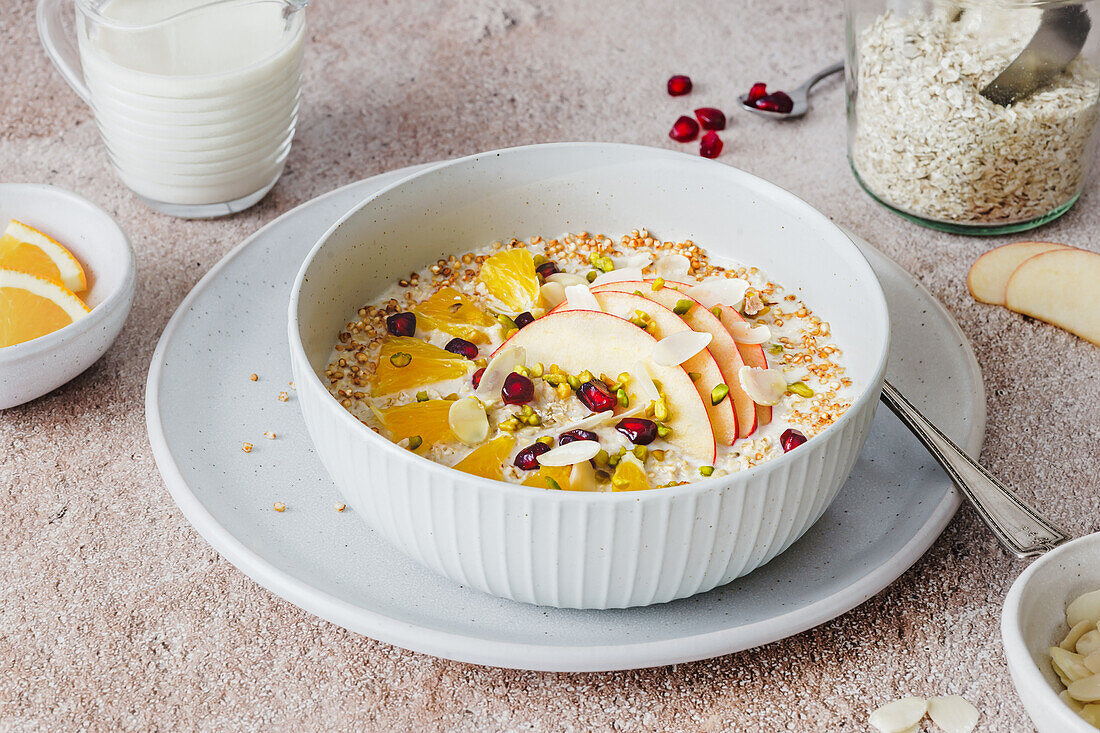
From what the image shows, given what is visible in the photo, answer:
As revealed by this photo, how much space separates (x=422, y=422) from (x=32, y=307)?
0.56 meters

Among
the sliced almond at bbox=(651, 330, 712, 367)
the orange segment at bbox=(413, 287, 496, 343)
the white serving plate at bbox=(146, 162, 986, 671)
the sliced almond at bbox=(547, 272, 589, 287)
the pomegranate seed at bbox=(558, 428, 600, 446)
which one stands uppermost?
the sliced almond at bbox=(651, 330, 712, 367)

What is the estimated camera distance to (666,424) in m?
1.13

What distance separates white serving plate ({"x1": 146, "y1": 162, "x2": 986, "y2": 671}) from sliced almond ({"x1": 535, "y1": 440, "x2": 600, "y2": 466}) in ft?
0.46

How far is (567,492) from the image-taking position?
2.97ft

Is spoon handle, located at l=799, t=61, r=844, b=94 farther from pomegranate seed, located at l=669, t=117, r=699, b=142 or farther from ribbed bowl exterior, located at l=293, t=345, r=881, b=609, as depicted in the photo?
ribbed bowl exterior, located at l=293, t=345, r=881, b=609

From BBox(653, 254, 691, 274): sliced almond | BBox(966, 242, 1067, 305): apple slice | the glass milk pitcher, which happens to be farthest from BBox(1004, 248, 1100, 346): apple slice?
the glass milk pitcher

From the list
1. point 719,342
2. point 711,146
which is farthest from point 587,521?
point 711,146

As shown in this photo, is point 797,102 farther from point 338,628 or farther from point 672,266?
point 338,628

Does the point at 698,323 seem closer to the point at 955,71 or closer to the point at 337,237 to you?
the point at 337,237

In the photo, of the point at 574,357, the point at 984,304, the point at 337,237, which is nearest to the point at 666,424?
the point at 574,357

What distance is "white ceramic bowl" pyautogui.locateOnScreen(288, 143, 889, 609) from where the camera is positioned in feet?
3.04

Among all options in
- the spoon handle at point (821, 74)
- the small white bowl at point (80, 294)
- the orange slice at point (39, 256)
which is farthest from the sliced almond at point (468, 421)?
the spoon handle at point (821, 74)

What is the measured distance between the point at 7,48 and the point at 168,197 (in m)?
0.73

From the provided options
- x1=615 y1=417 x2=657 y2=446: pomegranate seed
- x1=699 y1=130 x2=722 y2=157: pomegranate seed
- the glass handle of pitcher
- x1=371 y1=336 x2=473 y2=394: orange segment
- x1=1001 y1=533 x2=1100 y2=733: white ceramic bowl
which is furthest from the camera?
x1=699 y1=130 x2=722 y2=157: pomegranate seed
